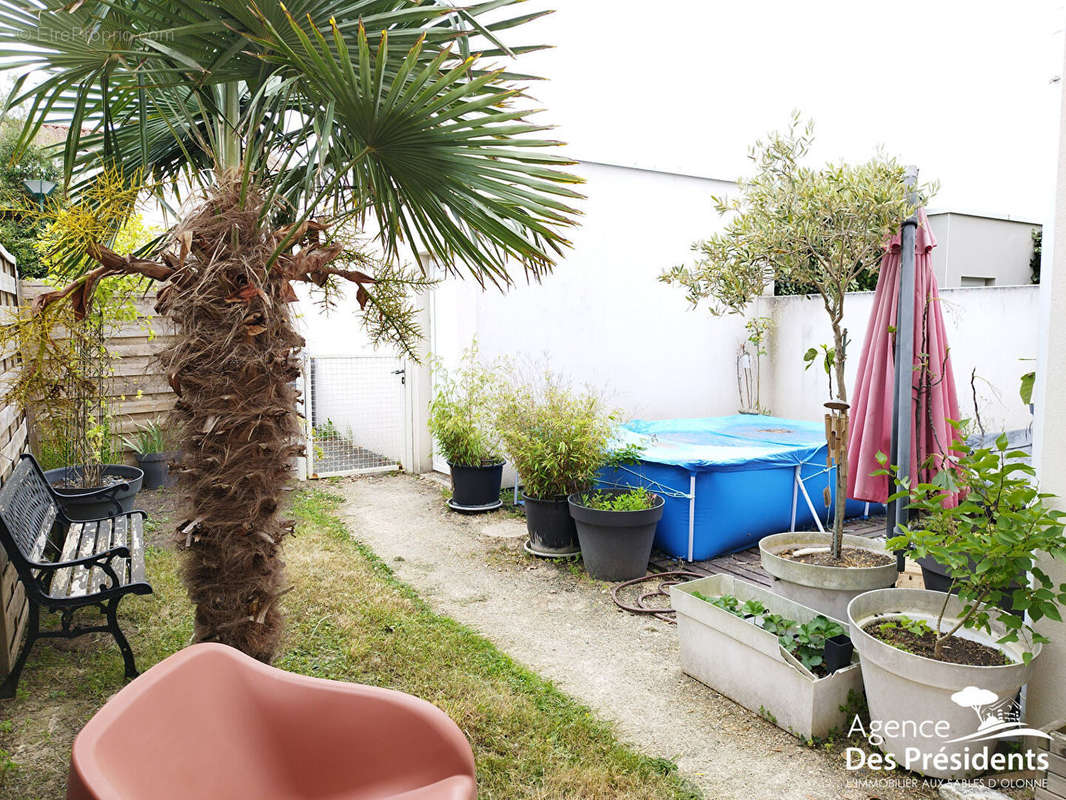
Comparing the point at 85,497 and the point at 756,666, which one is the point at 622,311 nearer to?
the point at 756,666

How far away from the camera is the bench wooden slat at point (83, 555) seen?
3088 mm

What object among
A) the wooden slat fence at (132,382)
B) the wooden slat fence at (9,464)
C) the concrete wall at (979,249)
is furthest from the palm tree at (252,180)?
the concrete wall at (979,249)

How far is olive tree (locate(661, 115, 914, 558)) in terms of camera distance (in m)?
3.27

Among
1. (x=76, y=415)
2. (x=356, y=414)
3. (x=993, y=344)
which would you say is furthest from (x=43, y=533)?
(x=993, y=344)

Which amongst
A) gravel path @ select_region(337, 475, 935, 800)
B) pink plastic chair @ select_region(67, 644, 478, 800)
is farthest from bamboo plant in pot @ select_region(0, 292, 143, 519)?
pink plastic chair @ select_region(67, 644, 478, 800)

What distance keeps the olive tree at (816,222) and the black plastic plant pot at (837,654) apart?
667 millimetres

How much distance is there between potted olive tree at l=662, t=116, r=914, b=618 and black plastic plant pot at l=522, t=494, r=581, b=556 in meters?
1.64

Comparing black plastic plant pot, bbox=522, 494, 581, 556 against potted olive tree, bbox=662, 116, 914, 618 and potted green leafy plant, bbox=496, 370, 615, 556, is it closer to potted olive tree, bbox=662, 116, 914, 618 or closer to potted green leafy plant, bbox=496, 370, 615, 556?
potted green leafy plant, bbox=496, 370, 615, 556

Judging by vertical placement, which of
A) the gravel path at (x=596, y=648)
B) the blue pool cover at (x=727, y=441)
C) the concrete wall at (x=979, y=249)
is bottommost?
the gravel path at (x=596, y=648)

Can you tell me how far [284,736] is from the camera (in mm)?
1776

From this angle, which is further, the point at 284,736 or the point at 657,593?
the point at 657,593

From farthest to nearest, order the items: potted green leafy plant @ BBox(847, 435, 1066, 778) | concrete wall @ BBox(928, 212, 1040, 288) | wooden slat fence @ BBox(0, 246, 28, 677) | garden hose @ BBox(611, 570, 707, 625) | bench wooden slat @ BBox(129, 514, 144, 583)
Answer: concrete wall @ BBox(928, 212, 1040, 288), garden hose @ BBox(611, 570, 707, 625), bench wooden slat @ BBox(129, 514, 144, 583), wooden slat fence @ BBox(0, 246, 28, 677), potted green leafy plant @ BBox(847, 435, 1066, 778)

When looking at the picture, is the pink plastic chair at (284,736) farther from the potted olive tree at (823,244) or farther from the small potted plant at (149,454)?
→ the small potted plant at (149,454)

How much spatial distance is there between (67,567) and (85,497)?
2158mm
